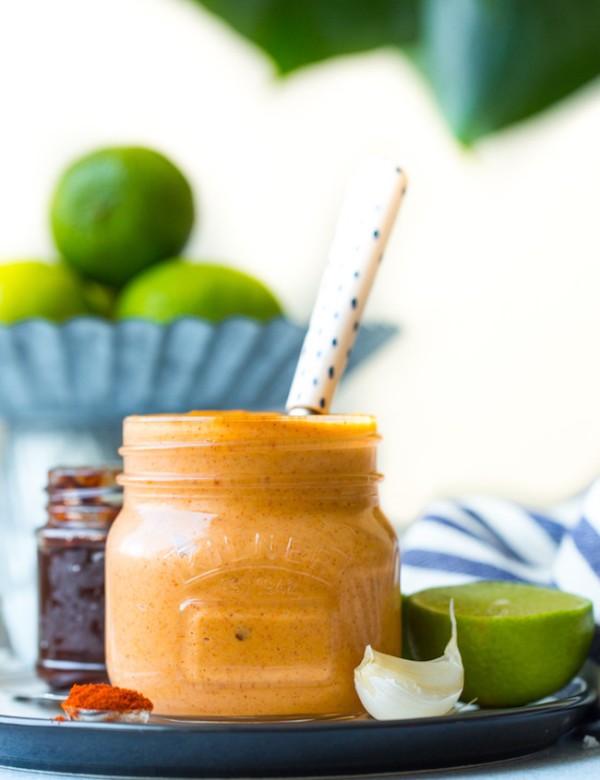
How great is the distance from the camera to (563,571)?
0.72 meters

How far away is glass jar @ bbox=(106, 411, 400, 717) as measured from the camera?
526 millimetres

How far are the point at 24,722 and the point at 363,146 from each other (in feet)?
3.51

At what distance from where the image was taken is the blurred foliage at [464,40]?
1.36 metres

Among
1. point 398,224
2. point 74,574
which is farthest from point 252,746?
point 398,224

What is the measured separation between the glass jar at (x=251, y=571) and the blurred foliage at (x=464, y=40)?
93 cm

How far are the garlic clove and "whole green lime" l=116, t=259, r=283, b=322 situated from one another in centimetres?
32

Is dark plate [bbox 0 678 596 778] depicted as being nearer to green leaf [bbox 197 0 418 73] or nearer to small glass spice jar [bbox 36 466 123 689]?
small glass spice jar [bbox 36 466 123 689]

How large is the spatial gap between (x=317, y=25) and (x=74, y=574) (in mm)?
945

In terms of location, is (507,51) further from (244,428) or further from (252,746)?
(252,746)

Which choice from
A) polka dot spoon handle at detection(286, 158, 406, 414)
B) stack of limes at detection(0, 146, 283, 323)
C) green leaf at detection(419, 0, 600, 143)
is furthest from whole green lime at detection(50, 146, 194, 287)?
green leaf at detection(419, 0, 600, 143)

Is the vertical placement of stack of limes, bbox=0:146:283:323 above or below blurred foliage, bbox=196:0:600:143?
below

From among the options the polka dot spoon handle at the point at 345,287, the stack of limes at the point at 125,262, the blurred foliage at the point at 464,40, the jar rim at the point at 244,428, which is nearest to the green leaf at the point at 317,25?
the blurred foliage at the point at 464,40

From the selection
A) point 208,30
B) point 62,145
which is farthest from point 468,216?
point 62,145

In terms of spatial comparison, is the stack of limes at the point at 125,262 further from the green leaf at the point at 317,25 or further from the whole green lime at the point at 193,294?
the green leaf at the point at 317,25
